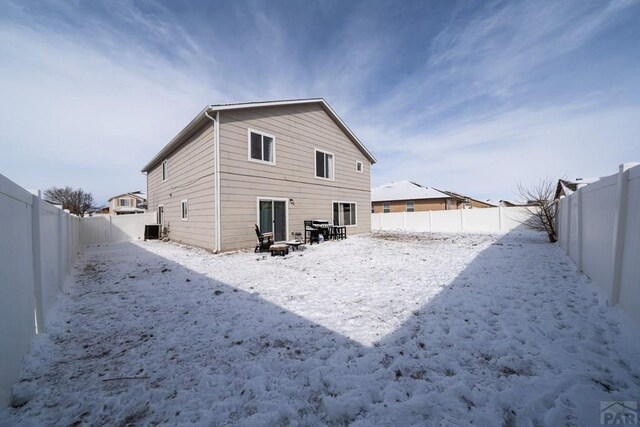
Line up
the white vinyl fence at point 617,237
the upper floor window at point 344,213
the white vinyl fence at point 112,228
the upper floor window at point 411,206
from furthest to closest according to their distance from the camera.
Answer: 1. the upper floor window at point 411,206
2. the upper floor window at point 344,213
3. the white vinyl fence at point 112,228
4. the white vinyl fence at point 617,237

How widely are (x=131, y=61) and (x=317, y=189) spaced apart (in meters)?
8.84

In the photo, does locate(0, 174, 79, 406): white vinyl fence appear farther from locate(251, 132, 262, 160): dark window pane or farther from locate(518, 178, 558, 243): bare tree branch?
locate(518, 178, 558, 243): bare tree branch

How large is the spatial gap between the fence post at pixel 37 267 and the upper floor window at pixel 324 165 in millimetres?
10856

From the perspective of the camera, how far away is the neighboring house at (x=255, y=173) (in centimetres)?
962

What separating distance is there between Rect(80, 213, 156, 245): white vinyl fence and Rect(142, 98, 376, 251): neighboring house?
128cm

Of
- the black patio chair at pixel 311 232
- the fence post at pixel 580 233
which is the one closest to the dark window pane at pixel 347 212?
the black patio chair at pixel 311 232

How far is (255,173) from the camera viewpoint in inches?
412

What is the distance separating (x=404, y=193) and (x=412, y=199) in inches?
75.5

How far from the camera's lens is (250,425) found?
1.83 m

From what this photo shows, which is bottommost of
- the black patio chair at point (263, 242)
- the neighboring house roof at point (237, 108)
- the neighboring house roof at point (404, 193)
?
the black patio chair at point (263, 242)

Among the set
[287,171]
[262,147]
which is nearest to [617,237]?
→ [287,171]

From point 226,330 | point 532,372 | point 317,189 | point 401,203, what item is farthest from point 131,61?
point 401,203

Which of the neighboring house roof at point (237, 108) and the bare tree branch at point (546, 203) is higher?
the neighboring house roof at point (237, 108)

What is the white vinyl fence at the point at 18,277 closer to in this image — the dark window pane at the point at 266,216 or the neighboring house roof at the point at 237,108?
the neighboring house roof at the point at 237,108
